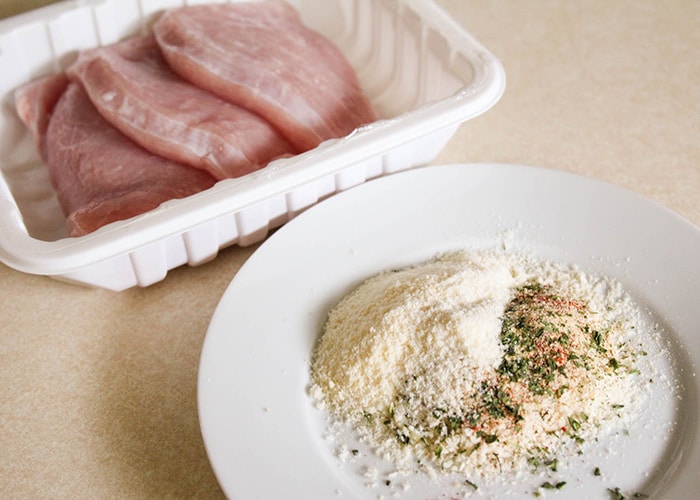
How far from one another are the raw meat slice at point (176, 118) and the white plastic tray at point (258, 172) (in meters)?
0.11

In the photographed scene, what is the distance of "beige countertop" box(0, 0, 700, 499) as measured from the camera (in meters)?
1.01

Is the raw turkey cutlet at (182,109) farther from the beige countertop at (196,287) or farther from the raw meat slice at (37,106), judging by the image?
the beige countertop at (196,287)

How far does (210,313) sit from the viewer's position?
1.20 meters

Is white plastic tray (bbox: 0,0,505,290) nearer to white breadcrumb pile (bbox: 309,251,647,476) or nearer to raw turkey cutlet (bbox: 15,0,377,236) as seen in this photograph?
raw turkey cutlet (bbox: 15,0,377,236)

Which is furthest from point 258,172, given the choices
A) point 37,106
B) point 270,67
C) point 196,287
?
point 37,106

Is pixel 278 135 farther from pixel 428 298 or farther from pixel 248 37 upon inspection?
pixel 428 298

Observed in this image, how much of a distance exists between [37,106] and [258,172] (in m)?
0.59

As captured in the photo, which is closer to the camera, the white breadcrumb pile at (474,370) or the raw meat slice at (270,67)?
the white breadcrumb pile at (474,370)

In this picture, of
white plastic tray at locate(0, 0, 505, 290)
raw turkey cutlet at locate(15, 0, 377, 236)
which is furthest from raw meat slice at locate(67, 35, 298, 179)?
white plastic tray at locate(0, 0, 505, 290)

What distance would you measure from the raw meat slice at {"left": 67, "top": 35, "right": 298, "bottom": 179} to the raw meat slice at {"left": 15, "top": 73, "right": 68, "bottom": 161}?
0.20 feet

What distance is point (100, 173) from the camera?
50.3 inches

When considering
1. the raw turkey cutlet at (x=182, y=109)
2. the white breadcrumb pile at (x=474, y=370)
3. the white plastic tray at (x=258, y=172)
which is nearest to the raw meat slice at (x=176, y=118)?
the raw turkey cutlet at (x=182, y=109)

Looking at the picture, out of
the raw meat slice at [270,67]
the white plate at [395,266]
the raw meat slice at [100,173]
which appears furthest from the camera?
the raw meat slice at [270,67]

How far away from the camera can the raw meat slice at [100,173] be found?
1.18 meters
